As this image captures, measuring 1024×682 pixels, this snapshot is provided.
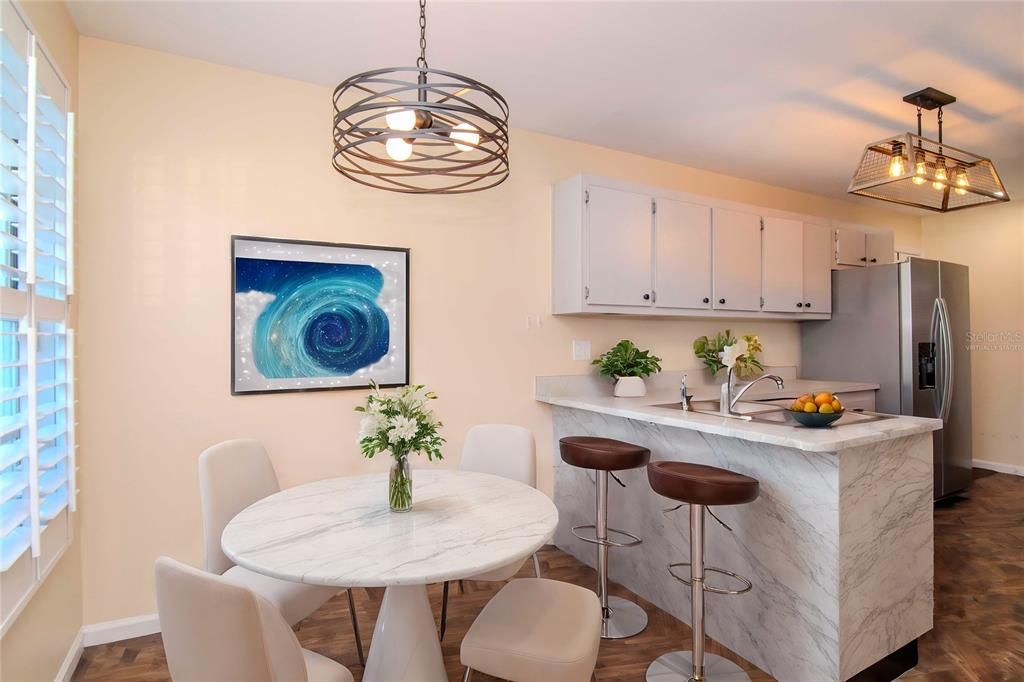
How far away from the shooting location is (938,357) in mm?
4020

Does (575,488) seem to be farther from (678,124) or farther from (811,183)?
(811,183)

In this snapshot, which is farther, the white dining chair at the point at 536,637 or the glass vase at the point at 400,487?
the glass vase at the point at 400,487

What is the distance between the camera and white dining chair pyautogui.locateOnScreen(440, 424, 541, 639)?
248cm

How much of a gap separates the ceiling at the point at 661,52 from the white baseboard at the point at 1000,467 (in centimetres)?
334

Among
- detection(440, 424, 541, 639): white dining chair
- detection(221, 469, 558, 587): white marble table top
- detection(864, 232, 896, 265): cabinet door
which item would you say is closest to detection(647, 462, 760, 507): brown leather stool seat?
detection(221, 469, 558, 587): white marble table top

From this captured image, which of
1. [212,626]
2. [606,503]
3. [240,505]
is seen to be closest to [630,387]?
[606,503]

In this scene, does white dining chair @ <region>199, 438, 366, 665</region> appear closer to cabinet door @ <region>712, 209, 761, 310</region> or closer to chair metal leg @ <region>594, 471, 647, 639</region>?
chair metal leg @ <region>594, 471, 647, 639</region>

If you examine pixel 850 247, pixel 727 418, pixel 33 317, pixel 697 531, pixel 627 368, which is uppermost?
pixel 850 247

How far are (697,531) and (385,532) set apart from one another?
3.77 feet

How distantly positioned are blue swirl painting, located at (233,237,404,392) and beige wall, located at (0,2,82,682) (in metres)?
0.90

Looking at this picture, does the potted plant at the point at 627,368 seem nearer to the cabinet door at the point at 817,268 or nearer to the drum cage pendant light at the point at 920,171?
the drum cage pendant light at the point at 920,171

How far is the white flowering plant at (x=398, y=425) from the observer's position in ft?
5.48

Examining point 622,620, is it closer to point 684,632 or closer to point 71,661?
point 684,632

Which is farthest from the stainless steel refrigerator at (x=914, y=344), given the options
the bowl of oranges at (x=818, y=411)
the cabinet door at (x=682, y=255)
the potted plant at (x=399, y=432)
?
the potted plant at (x=399, y=432)
